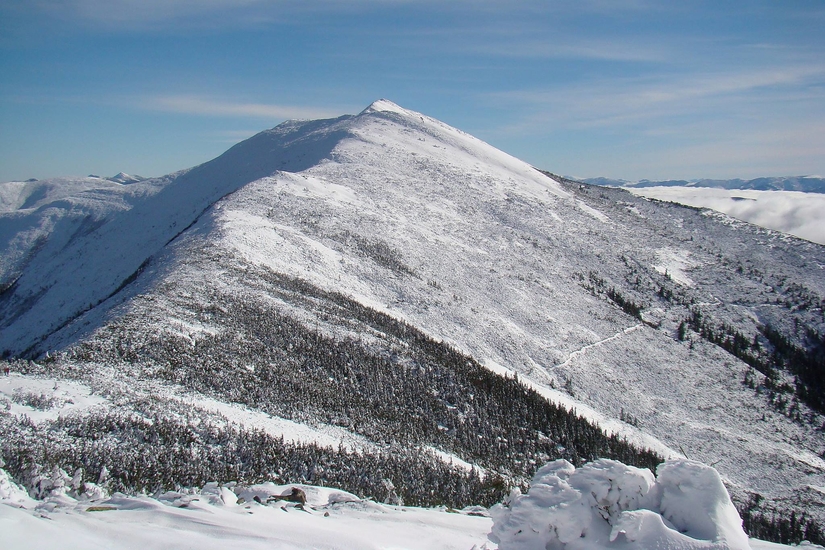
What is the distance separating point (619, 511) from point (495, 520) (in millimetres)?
2068

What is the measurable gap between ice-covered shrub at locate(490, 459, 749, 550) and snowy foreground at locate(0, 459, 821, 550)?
2 cm

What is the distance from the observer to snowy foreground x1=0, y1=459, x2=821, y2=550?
7992mm

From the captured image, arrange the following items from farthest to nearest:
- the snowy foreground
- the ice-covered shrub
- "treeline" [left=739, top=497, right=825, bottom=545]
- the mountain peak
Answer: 1. the mountain peak
2. "treeline" [left=739, top=497, right=825, bottom=545]
3. the snowy foreground
4. the ice-covered shrub

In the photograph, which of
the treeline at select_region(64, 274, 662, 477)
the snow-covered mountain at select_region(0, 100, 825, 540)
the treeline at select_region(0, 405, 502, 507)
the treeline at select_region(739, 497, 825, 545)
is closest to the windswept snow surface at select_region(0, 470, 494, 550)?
the treeline at select_region(0, 405, 502, 507)

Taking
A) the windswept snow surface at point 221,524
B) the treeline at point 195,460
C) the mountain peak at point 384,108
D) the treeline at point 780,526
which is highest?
the mountain peak at point 384,108

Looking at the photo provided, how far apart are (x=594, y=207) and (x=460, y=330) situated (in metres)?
67.3

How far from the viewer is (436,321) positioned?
49.7 metres

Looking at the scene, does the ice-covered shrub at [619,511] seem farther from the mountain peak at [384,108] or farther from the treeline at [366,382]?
the mountain peak at [384,108]

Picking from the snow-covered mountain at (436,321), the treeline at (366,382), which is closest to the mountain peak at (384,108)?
the snow-covered mountain at (436,321)

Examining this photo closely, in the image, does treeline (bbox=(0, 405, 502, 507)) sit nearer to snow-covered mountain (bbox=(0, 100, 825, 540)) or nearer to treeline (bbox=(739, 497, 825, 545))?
snow-covered mountain (bbox=(0, 100, 825, 540))

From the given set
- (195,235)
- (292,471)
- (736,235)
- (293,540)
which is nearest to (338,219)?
(195,235)

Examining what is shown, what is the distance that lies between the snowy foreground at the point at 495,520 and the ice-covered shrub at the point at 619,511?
2 centimetres

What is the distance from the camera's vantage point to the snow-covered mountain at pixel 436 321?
85.8 ft

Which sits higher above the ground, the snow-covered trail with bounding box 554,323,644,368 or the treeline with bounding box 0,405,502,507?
the snow-covered trail with bounding box 554,323,644,368
